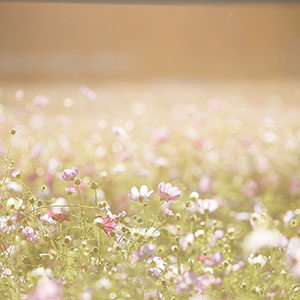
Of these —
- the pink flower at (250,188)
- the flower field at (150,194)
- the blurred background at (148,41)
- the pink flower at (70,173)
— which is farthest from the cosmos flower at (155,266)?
the blurred background at (148,41)

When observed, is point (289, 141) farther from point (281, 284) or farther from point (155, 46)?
point (155, 46)

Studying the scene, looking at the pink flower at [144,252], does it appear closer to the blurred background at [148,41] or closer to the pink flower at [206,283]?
the pink flower at [206,283]

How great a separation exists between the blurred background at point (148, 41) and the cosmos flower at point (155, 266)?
2338 mm

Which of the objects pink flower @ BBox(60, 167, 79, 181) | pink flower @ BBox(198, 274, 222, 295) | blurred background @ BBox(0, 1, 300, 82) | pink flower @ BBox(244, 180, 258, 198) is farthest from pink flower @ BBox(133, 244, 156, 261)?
blurred background @ BBox(0, 1, 300, 82)

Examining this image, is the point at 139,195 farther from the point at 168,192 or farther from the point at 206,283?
the point at 206,283

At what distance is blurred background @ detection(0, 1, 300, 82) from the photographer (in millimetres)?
3297

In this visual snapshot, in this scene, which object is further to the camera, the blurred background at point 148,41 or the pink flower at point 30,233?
the blurred background at point 148,41

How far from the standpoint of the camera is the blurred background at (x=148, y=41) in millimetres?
3297

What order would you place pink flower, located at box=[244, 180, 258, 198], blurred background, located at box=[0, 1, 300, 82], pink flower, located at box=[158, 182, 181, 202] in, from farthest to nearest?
1. blurred background, located at box=[0, 1, 300, 82]
2. pink flower, located at box=[244, 180, 258, 198]
3. pink flower, located at box=[158, 182, 181, 202]

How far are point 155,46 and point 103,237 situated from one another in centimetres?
292

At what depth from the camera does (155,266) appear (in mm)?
→ 970

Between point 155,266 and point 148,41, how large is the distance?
10.1 feet

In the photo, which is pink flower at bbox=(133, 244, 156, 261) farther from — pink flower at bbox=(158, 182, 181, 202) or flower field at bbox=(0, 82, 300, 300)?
pink flower at bbox=(158, 182, 181, 202)

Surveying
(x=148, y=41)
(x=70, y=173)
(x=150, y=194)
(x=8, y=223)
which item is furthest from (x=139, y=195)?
(x=148, y=41)
